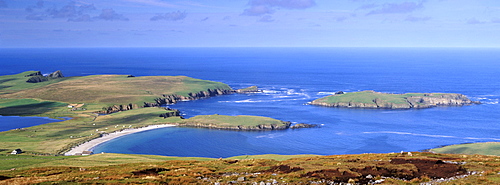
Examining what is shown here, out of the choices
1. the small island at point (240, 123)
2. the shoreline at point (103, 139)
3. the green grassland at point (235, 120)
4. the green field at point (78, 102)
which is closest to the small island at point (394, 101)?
the small island at point (240, 123)

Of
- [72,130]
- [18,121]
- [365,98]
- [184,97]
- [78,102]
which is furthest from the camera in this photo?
[184,97]

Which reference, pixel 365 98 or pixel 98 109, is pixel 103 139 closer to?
pixel 98 109

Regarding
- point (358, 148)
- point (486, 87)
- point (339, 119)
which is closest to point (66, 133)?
point (358, 148)

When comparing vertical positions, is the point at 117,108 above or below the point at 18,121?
above

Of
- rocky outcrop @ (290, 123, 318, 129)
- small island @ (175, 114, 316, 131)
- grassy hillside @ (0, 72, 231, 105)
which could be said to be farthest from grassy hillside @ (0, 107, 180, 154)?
rocky outcrop @ (290, 123, 318, 129)

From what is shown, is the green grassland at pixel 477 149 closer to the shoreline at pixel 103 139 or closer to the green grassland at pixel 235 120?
the green grassland at pixel 235 120

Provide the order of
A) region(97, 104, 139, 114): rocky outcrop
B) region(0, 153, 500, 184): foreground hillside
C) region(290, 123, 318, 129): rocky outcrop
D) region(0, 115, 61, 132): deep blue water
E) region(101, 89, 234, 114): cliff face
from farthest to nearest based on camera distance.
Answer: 1. region(101, 89, 234, 114): cliff face
2. region(97, 104, 139, 114): rocky outcrop
3. region(290, 123, 318, 129): rocky outcrop
4. region(0, 115, 61, 132): deep blue water
5. region(0, 153, 500, 184): foreground hillside

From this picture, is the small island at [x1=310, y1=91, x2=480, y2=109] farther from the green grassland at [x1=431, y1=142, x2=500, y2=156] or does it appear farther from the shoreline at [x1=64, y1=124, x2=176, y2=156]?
the green grassland at [x1=431, y1=142, x2=500, y2=156]

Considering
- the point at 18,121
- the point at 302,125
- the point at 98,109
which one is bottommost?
the point at 302,125

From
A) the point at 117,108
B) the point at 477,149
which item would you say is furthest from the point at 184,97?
the point at 477,149
